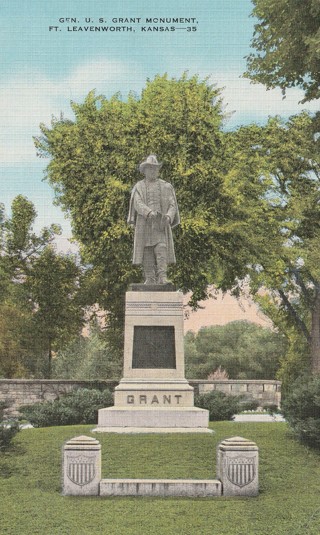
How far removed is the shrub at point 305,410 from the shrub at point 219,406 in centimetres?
648

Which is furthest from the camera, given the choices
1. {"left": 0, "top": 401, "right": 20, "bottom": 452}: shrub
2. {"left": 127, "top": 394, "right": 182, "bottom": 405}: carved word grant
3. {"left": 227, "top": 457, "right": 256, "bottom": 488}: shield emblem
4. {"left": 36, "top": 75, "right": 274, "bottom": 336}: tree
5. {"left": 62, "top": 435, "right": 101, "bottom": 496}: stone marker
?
{"left": 36, "top": 75, "right": 274, "bottom": 336}: tree

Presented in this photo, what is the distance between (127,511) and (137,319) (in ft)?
24.1

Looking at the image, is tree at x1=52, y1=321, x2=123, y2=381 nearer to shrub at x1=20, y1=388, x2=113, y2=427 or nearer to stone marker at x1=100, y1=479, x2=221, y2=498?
shrub at x1=20, y1=388, x2=113, y2=427

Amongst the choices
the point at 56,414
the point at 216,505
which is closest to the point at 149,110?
the point at 56,414

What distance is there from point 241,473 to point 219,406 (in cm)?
1164

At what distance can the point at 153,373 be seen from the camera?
16438 mm

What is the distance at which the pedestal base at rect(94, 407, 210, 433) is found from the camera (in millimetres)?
15469

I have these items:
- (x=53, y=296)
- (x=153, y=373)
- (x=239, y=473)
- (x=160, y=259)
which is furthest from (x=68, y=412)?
(x=53, y=296)

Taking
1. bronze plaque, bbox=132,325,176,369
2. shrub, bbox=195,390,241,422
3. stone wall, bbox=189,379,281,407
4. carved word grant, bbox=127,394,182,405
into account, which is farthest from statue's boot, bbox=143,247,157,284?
stone wall, bbox=189,379,281,407

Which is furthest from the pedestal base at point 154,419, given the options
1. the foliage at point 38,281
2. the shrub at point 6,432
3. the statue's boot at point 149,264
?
the foliage at point 38,281

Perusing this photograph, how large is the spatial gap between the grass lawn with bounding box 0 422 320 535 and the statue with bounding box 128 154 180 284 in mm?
4583

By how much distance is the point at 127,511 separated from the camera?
31.9 feet

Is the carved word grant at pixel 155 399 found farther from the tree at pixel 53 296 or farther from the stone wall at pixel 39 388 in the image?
the tree at pixel 53 296

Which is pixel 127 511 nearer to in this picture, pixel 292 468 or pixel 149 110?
pixel 292 468
